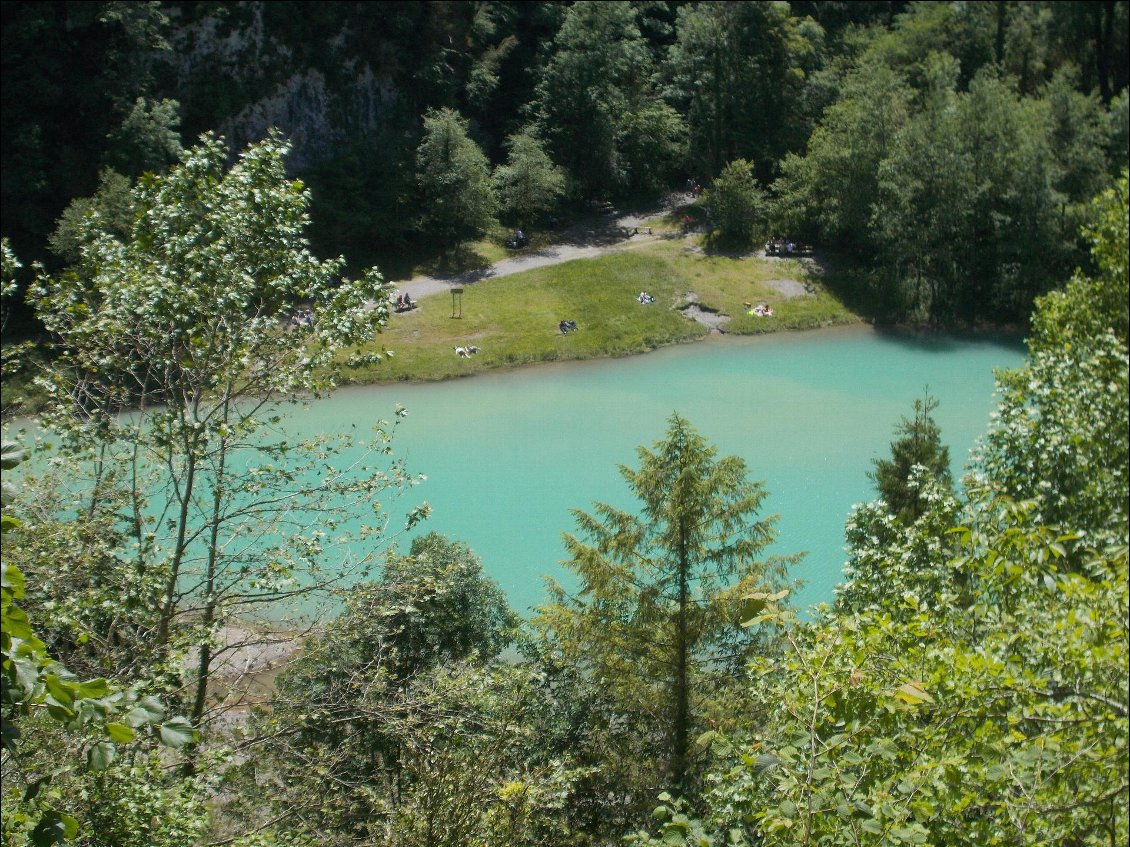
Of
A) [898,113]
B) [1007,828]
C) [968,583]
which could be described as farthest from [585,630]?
[898,113]

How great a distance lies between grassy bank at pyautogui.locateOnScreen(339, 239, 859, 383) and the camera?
41312 mm

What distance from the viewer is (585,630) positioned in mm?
16750

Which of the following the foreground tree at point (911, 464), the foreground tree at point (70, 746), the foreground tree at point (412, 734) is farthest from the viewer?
the foreground tree at point (911, 464)

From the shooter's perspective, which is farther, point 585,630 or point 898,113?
point 898,113

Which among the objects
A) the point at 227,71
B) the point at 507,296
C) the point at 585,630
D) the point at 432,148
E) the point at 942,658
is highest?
the point at 227,71

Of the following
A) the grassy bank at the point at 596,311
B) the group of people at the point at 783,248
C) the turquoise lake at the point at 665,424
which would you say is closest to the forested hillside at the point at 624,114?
the group of people at the point at 783,248

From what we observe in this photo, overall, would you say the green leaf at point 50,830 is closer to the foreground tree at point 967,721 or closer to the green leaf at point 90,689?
the green leaf at point 90,689

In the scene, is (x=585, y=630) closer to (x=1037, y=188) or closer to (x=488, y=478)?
(x=488, y=478)

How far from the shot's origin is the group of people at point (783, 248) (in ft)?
161

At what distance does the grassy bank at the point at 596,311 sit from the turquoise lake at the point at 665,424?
3.23 ft

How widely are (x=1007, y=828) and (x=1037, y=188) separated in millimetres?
41083

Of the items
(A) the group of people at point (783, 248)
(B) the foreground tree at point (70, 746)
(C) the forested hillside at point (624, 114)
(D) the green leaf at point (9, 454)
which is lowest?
(B) the foreground tree at point (70, 746)

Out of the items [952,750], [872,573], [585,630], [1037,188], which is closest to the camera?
[952,750]

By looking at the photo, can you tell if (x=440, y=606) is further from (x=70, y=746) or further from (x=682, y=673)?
(x=70, y=746)
